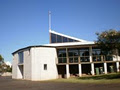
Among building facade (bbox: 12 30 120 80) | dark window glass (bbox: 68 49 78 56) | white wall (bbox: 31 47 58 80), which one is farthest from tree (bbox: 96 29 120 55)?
dark window glass (bbox: 68 49 78 56)

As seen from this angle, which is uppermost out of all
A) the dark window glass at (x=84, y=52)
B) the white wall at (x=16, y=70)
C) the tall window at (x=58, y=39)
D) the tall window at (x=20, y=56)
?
the tall window at (x=58, y=39)

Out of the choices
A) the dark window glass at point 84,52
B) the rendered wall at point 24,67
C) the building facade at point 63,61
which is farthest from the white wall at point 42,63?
the dark window glass at point 84,52

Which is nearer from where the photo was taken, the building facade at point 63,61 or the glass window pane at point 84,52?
the building facade at point 63,61

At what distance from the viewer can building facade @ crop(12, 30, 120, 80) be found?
26.8 metres

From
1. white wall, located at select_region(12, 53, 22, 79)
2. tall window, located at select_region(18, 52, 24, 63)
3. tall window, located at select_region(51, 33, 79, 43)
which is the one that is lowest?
white wall, located at select_region(12, 53, 22, 79)

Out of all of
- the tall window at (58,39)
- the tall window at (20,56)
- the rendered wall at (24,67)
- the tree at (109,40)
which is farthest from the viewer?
the tall window at (58,39)

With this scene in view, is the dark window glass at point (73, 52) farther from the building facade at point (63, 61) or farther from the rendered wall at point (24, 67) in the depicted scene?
the rendered wall at point (24, 67)

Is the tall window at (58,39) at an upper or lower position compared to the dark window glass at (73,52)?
upper

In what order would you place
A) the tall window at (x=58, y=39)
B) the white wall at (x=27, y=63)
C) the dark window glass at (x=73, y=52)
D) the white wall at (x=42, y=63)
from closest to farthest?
the white wall at (x=42, y=63) → the white wall at (x=27, y=63) → the dark window glass at (x=73, y=52) → the tall window at (x=58, y=39)

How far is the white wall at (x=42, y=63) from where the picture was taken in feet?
86.8

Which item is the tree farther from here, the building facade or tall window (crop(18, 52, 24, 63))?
tall window (crop(18, 52, 24, 63))

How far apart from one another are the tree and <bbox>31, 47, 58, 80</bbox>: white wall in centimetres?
937

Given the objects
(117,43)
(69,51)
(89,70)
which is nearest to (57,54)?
(69,51)

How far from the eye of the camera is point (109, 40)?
66.1 feet
